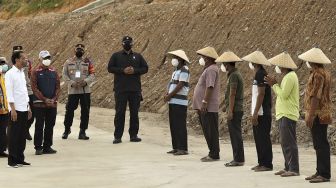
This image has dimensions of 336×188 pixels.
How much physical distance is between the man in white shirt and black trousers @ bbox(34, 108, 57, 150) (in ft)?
5.70

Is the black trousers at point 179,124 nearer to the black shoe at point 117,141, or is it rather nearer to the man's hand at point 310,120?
the black shoe at point 117,141

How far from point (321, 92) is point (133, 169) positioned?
3607 millimetres

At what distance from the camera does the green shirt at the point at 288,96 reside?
1174 centimetres

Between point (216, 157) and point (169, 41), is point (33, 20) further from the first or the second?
point (216, 157)

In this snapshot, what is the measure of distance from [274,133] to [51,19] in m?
23.1

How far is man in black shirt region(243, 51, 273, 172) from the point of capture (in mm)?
12398

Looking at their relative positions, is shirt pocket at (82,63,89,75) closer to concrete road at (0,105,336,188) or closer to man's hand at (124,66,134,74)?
man's hand at (124,66,134,74)

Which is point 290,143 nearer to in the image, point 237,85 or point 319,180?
point 319,180

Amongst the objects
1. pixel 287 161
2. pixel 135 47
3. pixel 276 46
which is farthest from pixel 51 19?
pixel 287 161

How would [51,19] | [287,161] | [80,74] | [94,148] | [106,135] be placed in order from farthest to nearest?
[51,19] → [106,135] → [80,74] → [94,148] → [287,161]

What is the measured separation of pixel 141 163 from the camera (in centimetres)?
1389

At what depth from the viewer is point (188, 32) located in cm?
2806

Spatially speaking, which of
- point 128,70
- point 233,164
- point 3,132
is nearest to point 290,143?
point 233,164

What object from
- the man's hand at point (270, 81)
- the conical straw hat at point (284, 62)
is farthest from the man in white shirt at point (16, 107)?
the conical straw hat at point (284, 62)
